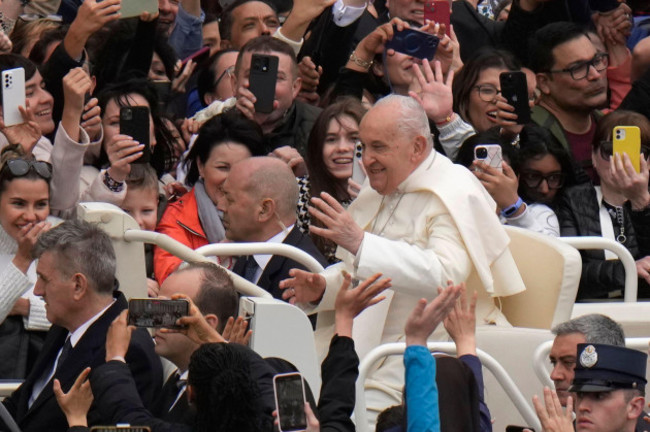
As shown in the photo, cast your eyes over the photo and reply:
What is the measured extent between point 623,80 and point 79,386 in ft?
20.4

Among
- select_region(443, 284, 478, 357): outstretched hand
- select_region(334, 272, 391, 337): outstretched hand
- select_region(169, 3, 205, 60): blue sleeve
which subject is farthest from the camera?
select_region(169, 3, 205, 60): blue sleeve

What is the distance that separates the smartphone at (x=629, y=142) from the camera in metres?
9.45

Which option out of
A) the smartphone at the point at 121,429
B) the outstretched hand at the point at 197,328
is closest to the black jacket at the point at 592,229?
the outstretched hand at the point at 197,328

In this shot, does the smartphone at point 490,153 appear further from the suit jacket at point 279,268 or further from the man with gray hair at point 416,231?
the suit jacket at point 279,268

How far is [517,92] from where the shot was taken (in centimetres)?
980

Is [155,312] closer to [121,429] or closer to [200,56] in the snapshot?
[121,429]

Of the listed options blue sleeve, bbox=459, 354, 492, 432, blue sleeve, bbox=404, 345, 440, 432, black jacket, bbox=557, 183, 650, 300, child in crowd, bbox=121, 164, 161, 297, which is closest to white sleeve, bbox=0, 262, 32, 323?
child in crowd, bbox=121, 164, 161, 297

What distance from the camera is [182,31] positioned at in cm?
1188

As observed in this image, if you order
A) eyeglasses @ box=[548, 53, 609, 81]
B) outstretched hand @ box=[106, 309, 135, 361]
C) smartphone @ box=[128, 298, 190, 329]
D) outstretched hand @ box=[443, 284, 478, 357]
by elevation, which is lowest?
outstretched hand @ box=[106, 309, 135, 361]

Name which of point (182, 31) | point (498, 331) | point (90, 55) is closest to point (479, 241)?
point (498, 331)

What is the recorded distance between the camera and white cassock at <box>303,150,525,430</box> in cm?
781

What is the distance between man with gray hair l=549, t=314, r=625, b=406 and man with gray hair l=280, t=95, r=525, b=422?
64cm

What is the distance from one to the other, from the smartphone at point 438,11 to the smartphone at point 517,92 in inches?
31.8

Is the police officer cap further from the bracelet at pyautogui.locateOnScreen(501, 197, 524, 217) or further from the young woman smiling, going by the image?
the young woman smiling
